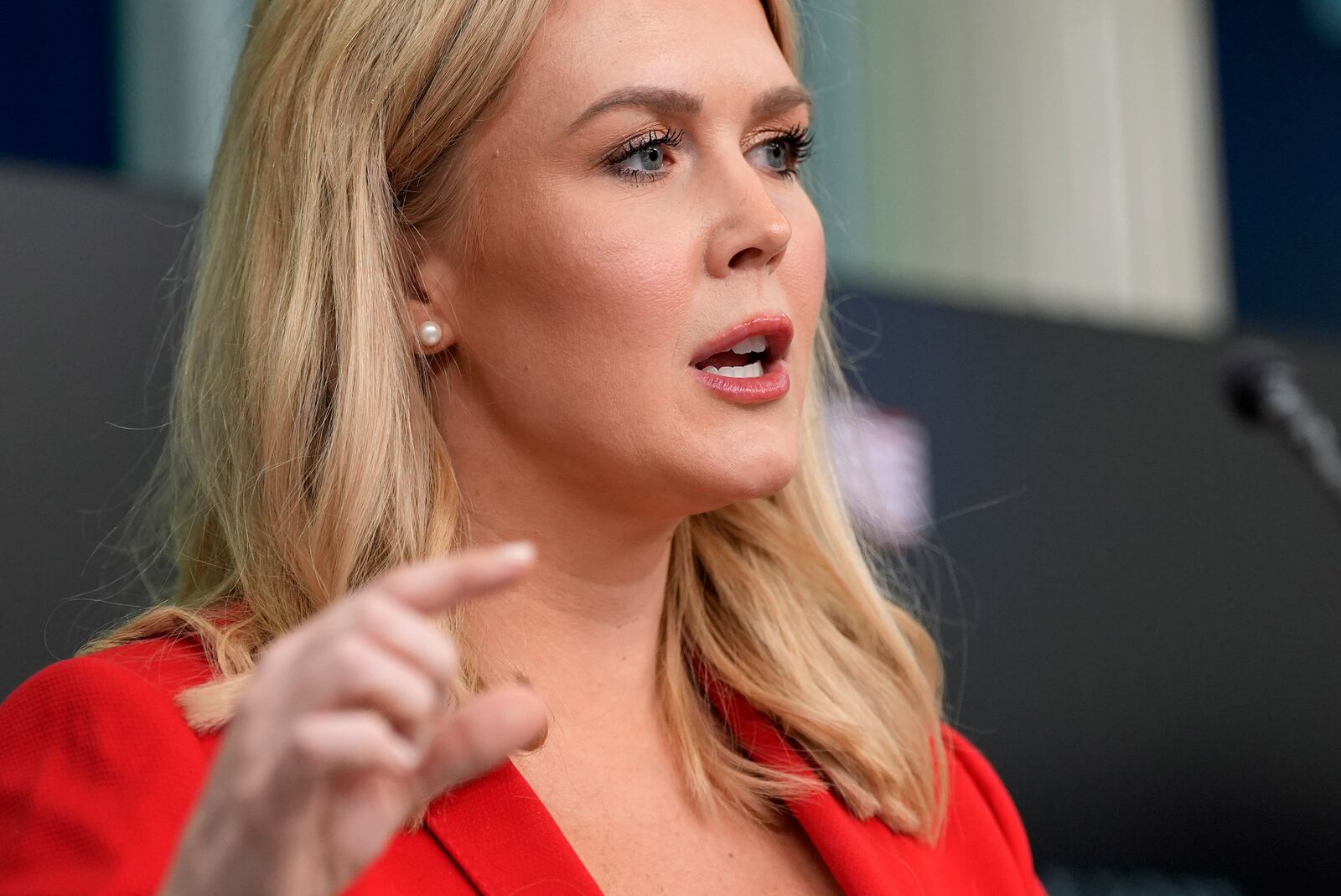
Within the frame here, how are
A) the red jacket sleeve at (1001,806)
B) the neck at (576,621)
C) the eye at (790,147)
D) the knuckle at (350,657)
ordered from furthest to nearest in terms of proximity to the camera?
the red jacket sleeve at (1001,806), the eye at (790,147), the neck at (576,621), the knuckle at (350,657)

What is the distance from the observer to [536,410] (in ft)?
5.45

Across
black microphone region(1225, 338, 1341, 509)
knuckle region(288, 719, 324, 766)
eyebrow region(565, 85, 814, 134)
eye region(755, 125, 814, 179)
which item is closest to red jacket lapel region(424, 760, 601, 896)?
knuckle region(288, 719, 324, 766)

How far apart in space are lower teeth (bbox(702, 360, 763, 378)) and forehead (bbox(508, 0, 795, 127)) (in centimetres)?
29

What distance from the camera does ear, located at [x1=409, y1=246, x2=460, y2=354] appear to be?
1732mm

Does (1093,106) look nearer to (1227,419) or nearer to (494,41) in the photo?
(1227,419)

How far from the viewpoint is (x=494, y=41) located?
5.54 feet

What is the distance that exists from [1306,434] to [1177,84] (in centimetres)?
200

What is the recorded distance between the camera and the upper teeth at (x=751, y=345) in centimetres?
168

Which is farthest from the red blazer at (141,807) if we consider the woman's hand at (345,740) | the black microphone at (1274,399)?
the black microphone at (1274,399)

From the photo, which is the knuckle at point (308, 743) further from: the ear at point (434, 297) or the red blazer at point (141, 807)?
the ear at point (434, 297)

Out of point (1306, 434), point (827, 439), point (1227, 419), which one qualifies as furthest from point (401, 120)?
point (1227, 419)

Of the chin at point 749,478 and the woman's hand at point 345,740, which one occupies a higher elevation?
the woman's hand at point 345,740

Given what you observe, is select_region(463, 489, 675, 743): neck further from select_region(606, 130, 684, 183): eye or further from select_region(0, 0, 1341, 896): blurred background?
select_region(0, 0, 1341, 896): blurred background

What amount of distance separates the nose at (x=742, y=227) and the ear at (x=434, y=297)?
1.01ft
